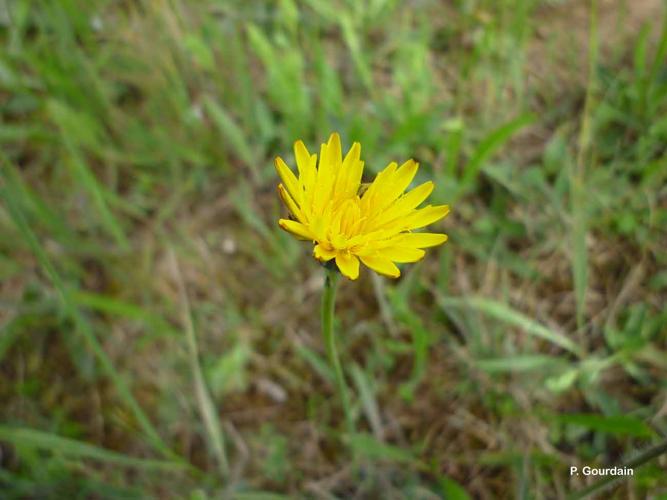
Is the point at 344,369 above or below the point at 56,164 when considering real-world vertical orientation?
below

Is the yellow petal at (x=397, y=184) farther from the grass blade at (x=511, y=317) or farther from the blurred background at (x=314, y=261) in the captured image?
the grass blade at (x=511, y=317)

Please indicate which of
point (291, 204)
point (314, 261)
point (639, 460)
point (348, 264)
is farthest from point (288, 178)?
point (314, 261)

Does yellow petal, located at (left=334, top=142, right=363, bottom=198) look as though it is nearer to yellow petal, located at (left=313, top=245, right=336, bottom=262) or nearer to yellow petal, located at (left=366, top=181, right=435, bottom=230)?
yellow petal, located at (left=366, top=181, right=435, bottom=230)

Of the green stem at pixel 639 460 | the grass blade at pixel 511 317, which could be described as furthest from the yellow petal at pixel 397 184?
the grass blade at pixel 511 317

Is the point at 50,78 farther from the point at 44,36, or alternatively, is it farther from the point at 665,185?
the point at 665,185

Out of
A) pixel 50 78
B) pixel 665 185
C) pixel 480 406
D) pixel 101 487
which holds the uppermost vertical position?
pixel 50 78

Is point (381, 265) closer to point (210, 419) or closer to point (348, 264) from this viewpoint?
point (348, 264)

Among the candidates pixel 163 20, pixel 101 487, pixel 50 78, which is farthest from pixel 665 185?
pixel 50 78

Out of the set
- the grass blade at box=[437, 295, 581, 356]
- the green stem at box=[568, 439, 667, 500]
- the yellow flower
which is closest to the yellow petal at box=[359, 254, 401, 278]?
the yellow flower
